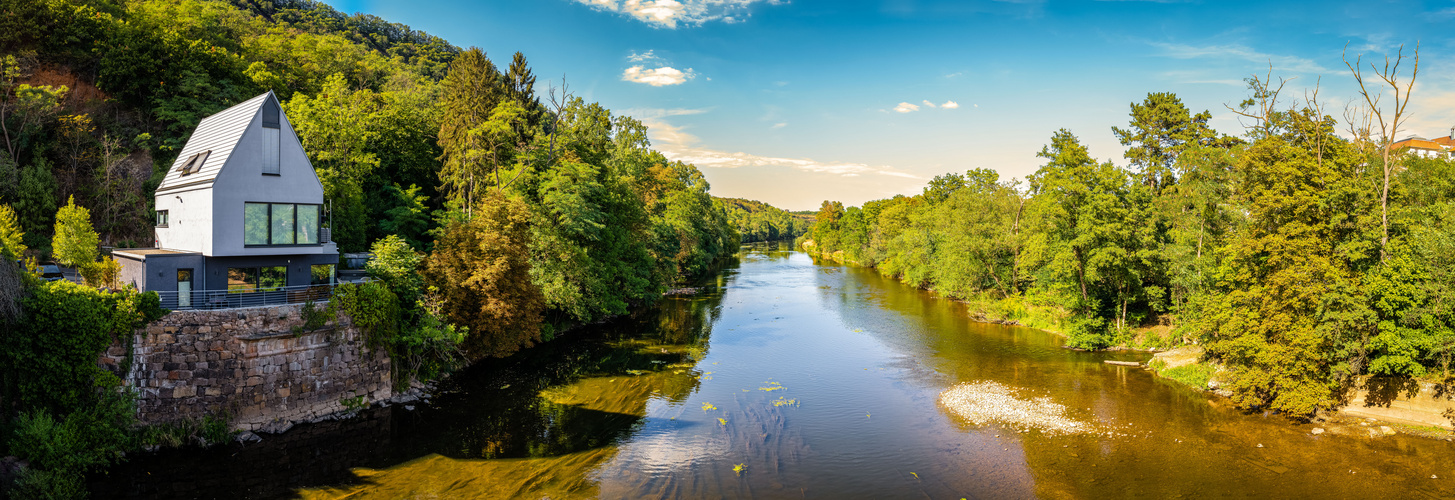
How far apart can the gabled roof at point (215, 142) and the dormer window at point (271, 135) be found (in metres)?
0.30

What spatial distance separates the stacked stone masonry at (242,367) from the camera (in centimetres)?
1783

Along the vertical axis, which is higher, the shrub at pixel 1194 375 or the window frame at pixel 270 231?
the window frame at pixel 270 231

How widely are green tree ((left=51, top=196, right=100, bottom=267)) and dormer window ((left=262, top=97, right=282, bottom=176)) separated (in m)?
5.12

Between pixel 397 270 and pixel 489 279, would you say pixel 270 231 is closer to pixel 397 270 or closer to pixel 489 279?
pixel 397 270

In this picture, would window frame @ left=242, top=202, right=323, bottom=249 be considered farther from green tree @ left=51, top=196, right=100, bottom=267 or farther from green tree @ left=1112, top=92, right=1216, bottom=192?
green tree @ left=1112, top=92, right=1216, bottom=192

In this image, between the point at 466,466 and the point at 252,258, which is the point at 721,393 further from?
the point at 252,258

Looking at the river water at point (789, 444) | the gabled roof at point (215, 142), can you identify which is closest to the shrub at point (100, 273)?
the gabled roof at point (215, 142)

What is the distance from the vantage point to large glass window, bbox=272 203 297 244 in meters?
22.6

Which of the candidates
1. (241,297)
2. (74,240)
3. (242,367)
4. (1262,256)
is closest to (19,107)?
(74,240)

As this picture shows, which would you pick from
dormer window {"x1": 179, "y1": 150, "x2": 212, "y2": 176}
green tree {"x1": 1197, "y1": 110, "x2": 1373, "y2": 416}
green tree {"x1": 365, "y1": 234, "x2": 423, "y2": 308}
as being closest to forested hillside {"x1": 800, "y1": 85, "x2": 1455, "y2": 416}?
green tree {"x1": 1197, "y1": 110, "x2": 1373, "y2": 416}

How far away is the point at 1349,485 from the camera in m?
16.9

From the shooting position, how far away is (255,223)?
22.2 metres

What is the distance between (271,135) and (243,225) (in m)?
3.44

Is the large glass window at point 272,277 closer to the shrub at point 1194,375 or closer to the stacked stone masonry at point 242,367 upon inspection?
the stacked stone masonry at point 242,367
